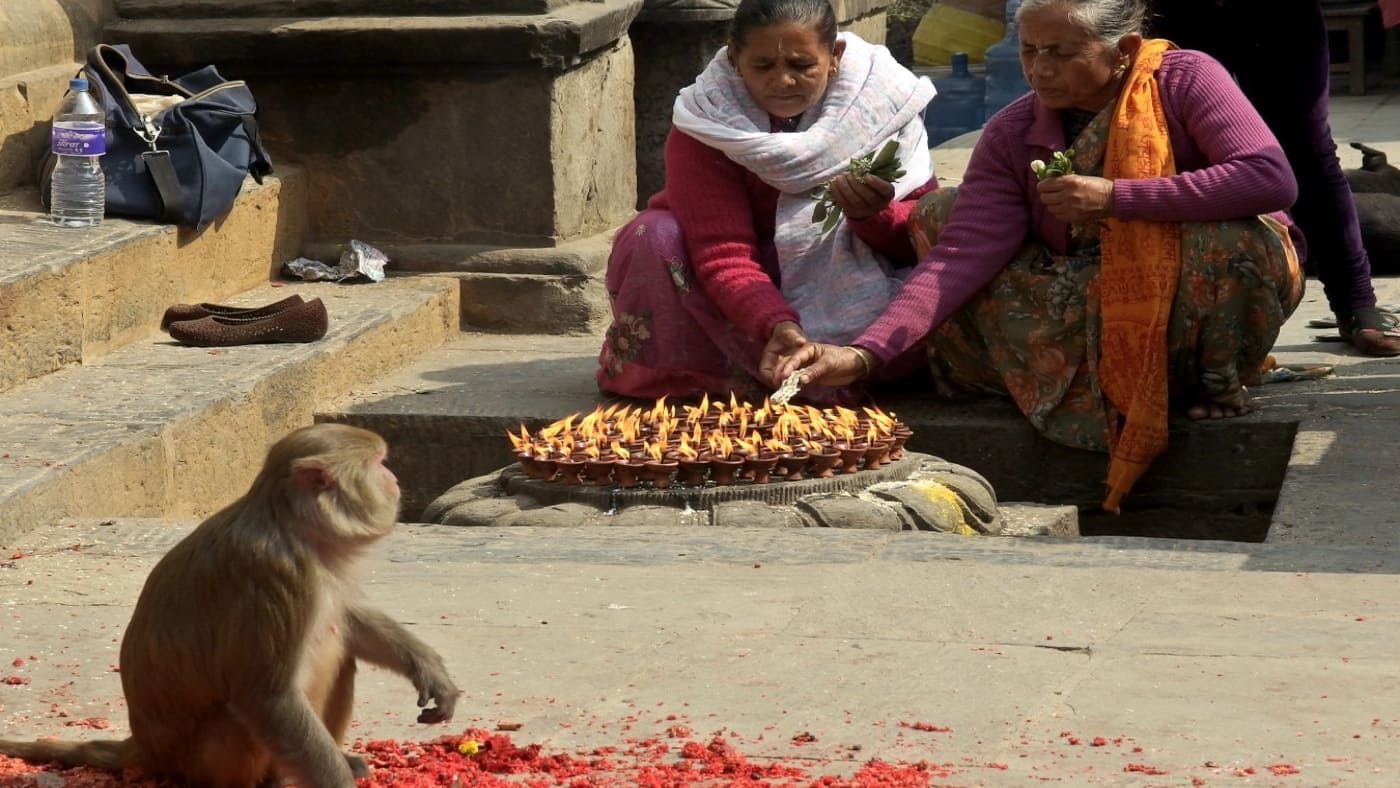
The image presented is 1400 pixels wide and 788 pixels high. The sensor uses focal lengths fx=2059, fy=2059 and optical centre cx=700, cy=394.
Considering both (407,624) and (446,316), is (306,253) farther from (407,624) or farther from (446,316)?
(407,624)

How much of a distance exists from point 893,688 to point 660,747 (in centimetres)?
45

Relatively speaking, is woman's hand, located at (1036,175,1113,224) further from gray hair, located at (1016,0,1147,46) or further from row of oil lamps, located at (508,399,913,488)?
row of oil lamps, located at (508,399,913,488)

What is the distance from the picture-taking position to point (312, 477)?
2.67 meters

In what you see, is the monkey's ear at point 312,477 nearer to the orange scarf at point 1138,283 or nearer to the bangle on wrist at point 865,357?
the bangle on wrist at point 865,357

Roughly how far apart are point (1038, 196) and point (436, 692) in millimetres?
2909

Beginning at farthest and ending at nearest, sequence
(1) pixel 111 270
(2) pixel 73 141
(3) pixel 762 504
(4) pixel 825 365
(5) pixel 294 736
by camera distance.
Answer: (2) pixel 73 141, (1) pixel 111 270, (4) pixel 825 365, (3) pixel 762 504, (5) pixel 294 736

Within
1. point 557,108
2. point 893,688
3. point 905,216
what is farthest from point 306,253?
point 893,688

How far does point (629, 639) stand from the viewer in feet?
11.7

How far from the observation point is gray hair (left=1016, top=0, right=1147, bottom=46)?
197 inches

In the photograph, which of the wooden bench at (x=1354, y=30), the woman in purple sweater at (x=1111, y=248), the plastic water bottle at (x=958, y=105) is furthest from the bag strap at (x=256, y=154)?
the wooden bench at (x=1354, y=30)

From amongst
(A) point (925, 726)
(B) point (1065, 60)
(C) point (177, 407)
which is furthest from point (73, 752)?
(B) point (1065, 60)

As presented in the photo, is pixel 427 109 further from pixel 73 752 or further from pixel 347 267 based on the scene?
pixel 73 752

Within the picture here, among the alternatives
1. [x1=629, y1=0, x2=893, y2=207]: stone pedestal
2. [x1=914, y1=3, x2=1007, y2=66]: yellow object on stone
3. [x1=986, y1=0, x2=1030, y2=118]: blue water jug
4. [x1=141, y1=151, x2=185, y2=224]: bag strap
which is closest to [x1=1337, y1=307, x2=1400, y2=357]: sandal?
[x1=629, y1=0, x2=893, y2=207]: stone pedestal

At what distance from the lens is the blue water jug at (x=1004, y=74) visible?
42.6 feet
